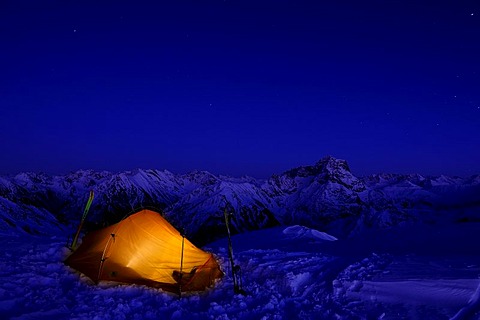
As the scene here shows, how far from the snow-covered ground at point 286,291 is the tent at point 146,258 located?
396mm

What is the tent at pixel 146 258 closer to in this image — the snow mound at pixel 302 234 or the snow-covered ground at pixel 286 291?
the snow-covered ground at pixel 286 291

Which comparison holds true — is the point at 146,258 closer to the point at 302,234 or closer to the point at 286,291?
the point at 286,291

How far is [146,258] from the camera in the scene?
12773mm

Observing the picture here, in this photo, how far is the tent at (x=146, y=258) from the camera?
11883 millimetres

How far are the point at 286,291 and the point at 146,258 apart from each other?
5.18m

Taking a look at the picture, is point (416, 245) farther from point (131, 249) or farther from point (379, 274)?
point (131, 249)

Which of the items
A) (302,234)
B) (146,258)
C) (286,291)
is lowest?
(286,291)

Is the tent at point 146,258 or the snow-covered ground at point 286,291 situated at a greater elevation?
the tent at point 146,258

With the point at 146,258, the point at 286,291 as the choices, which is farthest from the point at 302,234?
the point at 146,258

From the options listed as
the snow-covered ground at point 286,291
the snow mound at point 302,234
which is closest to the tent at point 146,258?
the snow-covered ground at point 286,291

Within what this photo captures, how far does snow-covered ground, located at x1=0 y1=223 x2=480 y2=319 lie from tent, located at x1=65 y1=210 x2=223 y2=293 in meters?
0.40

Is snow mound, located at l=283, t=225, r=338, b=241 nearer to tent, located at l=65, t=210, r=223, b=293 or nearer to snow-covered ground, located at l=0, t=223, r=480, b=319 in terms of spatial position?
snow-covered ground, located at l=0, t=223, r=480, b=319

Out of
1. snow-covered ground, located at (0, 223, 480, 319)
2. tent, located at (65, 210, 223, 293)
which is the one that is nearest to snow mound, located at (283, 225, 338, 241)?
snow-covered ground, located at (0, 223, 480, 319)

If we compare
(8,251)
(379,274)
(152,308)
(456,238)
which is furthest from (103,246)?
Answer: (456,238)
